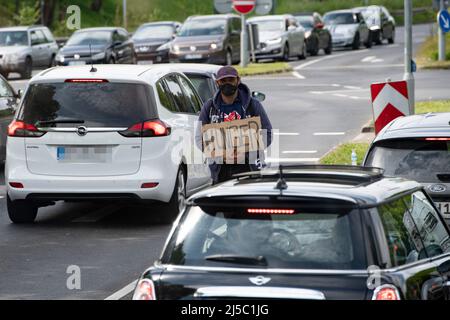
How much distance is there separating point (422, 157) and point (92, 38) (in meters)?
38.3

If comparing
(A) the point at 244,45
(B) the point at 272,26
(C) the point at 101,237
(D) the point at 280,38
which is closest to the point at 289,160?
(C) the point at 101,237

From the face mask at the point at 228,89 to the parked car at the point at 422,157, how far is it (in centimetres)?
134

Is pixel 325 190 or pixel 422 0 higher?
pixel 325 190

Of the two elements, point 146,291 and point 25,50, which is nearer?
point 146,291

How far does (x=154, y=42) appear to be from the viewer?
5206cm

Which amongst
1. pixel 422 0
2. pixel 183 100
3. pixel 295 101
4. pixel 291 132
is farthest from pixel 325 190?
pixel 422 0

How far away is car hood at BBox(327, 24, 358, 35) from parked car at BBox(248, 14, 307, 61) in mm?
6825

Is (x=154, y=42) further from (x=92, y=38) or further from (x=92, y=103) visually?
(x=92, y=103)

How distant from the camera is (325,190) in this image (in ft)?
22.5

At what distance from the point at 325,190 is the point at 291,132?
18.8m

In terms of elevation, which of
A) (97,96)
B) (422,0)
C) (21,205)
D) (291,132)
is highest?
(97,96)

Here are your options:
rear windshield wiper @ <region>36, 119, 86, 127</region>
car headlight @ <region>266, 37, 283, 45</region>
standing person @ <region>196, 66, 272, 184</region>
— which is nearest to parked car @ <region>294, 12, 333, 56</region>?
car headlight @ <region>266, 37, 283, 45</region>

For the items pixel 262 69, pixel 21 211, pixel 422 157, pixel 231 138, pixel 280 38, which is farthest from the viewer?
pixel 280 38
